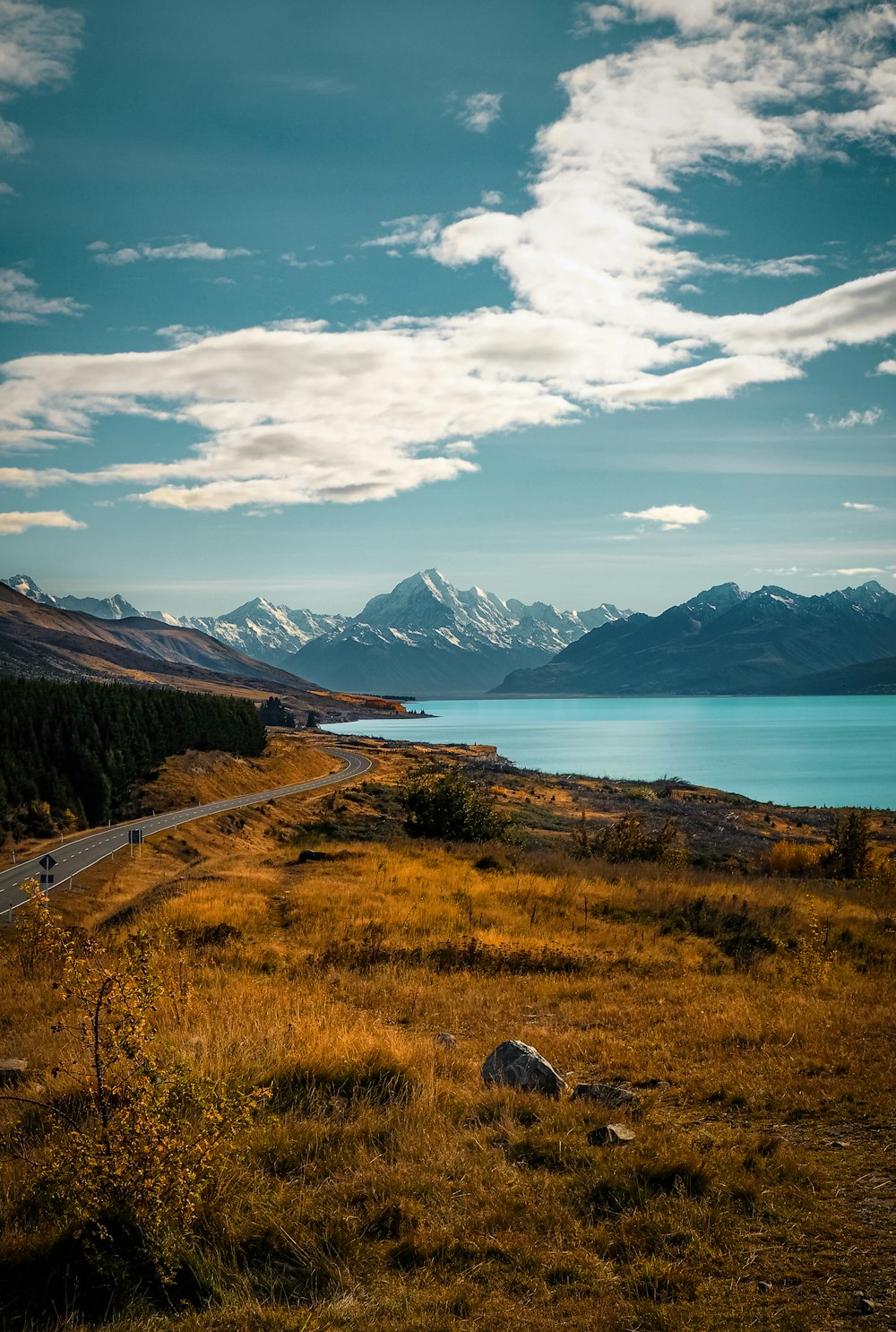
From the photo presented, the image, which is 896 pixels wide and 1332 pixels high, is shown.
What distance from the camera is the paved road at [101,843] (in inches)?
1521

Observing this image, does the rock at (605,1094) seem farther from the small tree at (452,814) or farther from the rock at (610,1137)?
the small tree at (452,814)

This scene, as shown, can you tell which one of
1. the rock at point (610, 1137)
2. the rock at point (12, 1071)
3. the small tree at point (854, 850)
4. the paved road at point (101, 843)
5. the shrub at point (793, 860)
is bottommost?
the paved road at point (101, 843)

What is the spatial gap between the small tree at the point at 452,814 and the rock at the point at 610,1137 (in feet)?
104

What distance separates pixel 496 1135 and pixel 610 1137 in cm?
113

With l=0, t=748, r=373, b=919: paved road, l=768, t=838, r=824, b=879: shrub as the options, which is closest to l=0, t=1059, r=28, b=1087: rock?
l=0, t=748, r=373, b=919: paved road

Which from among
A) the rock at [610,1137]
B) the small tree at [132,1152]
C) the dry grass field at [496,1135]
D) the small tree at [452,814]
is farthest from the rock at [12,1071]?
the small tree at [452,814]

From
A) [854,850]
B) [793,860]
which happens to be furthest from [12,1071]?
[793,860]

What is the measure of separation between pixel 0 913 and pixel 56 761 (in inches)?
1625

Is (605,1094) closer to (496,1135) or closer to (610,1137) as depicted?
(610,1137)

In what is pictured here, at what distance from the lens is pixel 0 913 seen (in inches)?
1261

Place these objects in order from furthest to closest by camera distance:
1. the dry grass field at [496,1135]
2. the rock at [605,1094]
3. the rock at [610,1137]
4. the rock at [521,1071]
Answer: the rock at [521,1071] → the rock at [605,1094] → the rock at [610,1137] → the dry grass field at [496,1135]

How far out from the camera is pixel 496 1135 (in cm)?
851

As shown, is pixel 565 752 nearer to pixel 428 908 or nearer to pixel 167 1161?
pixel 428 908

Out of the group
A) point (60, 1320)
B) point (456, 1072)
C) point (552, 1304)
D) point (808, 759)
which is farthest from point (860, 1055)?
point (808, 759)
